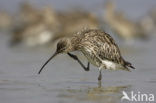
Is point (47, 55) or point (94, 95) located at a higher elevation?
point (47, 55)

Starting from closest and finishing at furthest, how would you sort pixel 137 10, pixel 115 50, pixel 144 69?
pixel 115 50, pixel 144 69, pixel 137 10

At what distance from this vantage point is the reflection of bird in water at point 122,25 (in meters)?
19.5

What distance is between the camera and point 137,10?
75.9 feet

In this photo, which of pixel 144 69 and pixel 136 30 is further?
pixel 136 30

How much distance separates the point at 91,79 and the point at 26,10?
1041cm

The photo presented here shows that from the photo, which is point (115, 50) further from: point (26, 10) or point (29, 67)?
point (26, 10)

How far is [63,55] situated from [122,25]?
425 centimetres

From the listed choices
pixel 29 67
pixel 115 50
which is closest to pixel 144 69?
pixel 115 50

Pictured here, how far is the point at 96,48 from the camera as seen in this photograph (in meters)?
11.2

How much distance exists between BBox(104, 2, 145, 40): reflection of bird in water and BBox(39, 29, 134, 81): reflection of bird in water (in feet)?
25.7

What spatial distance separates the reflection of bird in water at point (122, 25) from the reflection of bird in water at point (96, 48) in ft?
25.7

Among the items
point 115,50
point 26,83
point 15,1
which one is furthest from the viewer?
point 15,1

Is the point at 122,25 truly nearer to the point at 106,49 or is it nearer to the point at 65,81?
the point at 106,49

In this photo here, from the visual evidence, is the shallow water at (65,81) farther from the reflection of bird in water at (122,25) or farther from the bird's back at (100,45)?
the reflection of bird in water at (122,25)
